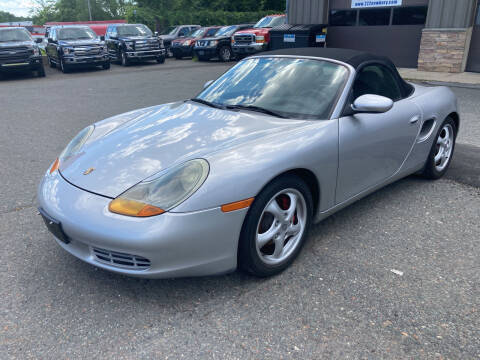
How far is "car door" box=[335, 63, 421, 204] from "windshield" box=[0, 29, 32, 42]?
15.0 metres

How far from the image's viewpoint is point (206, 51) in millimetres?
18906

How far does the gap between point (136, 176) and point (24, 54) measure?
47.6 ft

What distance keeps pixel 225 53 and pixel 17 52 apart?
334 inches

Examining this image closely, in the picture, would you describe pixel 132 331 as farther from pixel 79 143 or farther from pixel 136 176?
pixel 79 143

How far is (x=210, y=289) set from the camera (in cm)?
266

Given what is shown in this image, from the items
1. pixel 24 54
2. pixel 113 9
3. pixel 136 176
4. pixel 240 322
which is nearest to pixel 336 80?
pixel 136 176

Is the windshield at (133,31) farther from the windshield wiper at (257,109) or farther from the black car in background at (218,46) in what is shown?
the windshield wiper at (257,109)

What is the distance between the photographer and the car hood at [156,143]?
258 centimetres

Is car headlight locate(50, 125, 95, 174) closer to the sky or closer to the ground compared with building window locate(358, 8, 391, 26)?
closer to the ground

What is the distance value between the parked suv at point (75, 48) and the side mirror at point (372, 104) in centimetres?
1547

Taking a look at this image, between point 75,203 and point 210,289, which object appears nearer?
point 75,203

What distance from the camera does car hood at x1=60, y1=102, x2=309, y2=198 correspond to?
258 cm

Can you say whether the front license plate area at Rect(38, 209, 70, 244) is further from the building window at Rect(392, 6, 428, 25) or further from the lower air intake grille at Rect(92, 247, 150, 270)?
the building window at Rect(392, 6, 428, 25)

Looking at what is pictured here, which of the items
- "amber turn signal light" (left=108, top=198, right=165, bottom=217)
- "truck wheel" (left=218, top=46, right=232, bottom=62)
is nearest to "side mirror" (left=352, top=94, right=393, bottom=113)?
"amber turn signal light" (left=108, top=198, right=165, bottom=217)
